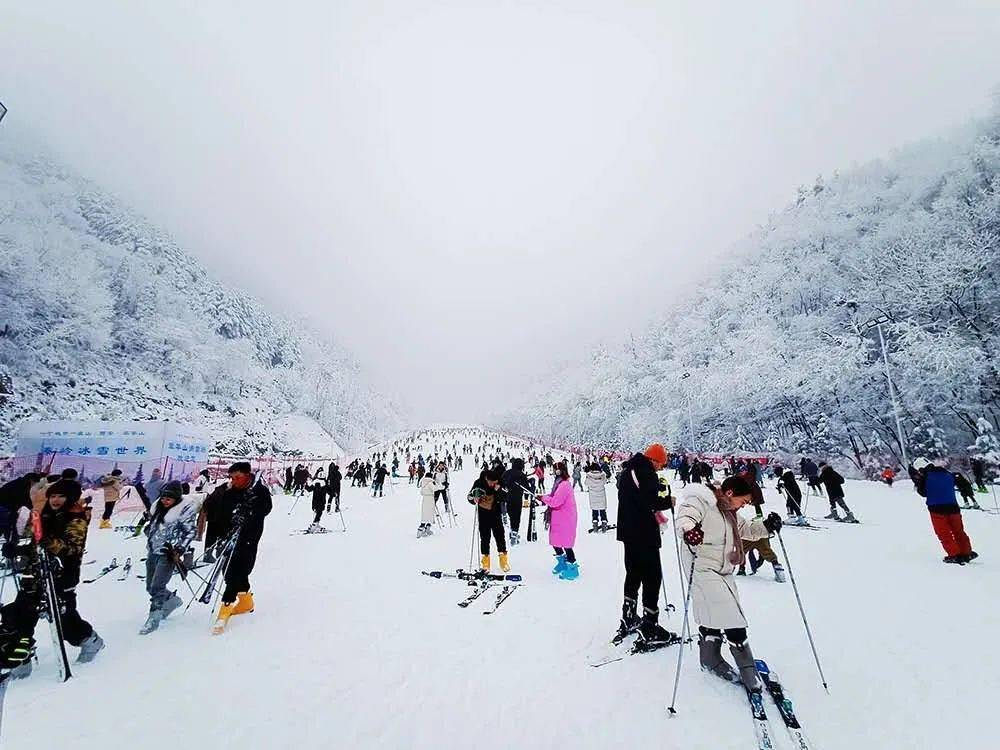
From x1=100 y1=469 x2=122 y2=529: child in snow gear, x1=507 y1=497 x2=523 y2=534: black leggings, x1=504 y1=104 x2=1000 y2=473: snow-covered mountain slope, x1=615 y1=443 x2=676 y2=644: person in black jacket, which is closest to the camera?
x1=615 y1=443 x2=676 y2=644: person in black jacket

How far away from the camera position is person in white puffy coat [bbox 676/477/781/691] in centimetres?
348

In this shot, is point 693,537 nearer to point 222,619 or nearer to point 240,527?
point 240,527

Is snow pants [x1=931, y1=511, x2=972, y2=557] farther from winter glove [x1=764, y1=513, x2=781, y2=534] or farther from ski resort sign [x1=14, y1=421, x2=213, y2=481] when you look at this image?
ski resort sign [x1=14, y1=421, x2=213, y2=481]

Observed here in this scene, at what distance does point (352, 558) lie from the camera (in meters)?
9.58

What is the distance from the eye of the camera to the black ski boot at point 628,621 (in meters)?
4.71

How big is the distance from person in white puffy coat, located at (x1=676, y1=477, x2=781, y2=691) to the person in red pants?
20.4ft

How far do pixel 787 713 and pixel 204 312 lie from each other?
87.5 meters

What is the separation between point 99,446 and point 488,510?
1866cm

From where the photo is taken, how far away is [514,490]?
10.3 metres

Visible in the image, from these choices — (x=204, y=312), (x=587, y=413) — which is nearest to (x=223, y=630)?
(x=587, y=413)

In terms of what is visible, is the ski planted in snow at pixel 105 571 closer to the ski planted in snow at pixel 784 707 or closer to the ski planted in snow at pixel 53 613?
the ski planted in snow at pixel 53 613

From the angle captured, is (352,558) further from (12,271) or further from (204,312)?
(204,312)

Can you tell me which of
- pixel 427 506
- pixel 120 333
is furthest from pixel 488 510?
pixel 120 333

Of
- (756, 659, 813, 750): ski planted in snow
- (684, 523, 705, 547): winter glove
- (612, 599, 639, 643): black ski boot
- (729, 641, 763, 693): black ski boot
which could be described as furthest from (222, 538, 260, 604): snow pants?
(756, 659, 813, 750): ski planted in snow
